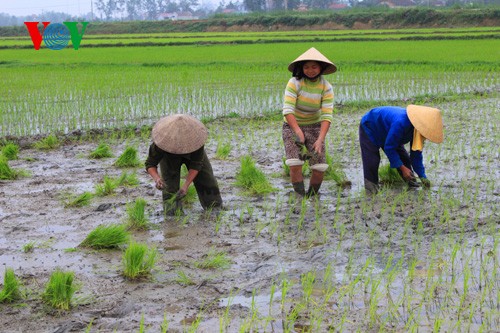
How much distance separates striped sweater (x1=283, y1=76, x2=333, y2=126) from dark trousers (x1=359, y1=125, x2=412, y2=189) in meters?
0.36

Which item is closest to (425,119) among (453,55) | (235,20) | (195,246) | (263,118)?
(195,246)

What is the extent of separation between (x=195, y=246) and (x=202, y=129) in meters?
0.73

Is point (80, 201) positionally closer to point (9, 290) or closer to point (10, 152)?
point (9, 290)

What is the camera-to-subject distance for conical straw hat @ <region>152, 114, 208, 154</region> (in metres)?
4.02

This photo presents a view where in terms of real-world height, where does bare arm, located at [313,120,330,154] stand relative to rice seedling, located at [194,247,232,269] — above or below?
above

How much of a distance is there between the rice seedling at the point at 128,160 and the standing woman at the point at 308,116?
5.44 ft

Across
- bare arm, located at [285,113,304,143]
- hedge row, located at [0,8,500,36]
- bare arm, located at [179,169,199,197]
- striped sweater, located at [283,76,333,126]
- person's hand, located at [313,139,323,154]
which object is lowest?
bare arm, located at [179,169,199,197]

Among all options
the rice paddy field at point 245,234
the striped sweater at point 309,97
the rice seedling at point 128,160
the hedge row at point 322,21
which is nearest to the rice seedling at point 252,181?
the rice paddy field at point 245,234

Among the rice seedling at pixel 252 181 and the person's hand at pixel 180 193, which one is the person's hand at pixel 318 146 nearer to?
the rice seedling at pixel 252 181

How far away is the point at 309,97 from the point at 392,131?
2.06ft

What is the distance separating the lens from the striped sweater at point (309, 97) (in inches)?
185

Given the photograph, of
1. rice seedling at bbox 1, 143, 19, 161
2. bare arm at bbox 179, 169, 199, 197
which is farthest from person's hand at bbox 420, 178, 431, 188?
rice seedling at bbox 1, 143, 19, 161

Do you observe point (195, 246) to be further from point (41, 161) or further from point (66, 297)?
point (41, 161)

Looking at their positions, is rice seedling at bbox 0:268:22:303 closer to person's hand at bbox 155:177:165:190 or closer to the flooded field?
the flooded field
